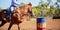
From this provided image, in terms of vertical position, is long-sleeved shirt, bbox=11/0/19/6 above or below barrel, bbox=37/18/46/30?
above

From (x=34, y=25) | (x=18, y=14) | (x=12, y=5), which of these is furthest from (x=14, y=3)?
(x=34, y=25)

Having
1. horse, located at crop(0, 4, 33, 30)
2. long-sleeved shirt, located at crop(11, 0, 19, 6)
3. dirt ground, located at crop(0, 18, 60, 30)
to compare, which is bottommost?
dirt ground, located at crop(0, 18, 60, 30)

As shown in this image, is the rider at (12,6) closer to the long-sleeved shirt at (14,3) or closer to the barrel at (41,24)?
the long-sleeved shirt at (14,3)

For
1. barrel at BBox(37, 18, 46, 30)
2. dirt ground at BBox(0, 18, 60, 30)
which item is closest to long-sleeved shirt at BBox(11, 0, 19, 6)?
dirt ground at BBox(0, 18, 60, 30)

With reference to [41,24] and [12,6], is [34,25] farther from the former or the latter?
[12,6]

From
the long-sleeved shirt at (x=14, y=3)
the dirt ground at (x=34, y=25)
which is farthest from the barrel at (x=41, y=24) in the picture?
the long-sleeved shirt at (x=14, y=3)

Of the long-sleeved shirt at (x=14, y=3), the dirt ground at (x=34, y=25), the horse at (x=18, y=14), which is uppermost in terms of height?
the long-sleeved shirt at (x=14, y=3)

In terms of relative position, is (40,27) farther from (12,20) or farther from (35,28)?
(12,20)

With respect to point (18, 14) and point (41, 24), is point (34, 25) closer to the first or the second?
point (41, 24)

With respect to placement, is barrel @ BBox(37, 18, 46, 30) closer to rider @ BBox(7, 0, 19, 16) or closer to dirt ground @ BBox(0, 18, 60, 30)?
dirt ground @ BBox(0, 18, 60, 30)

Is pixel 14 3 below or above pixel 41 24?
above

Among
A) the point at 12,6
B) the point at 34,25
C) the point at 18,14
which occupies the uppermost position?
the point at 12,6

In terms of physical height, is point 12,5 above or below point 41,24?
above

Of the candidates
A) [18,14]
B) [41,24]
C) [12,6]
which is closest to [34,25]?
[41,24]
